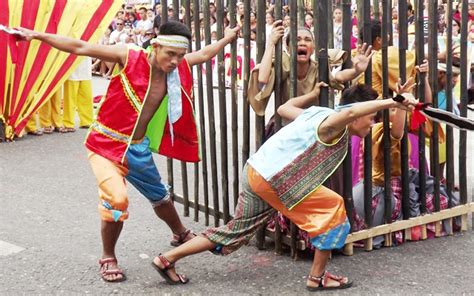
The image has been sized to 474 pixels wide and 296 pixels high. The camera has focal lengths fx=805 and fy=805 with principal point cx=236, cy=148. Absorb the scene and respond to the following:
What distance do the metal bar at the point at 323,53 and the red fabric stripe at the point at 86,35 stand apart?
542 cm

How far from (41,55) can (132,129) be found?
16.4ft

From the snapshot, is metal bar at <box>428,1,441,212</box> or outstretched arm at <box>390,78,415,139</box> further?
metal bar at <box>428,1,441,212</box>

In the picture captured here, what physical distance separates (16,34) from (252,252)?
2016 millimetres

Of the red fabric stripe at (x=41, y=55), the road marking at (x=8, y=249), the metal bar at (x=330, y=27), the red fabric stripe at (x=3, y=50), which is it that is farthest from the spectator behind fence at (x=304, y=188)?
the red fabric stripe at (x=41, y=55)

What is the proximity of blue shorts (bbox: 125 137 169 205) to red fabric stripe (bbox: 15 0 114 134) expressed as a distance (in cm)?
485

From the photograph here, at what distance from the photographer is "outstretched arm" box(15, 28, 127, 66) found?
4504 millimetres

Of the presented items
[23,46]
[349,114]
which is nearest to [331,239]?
[349,114]

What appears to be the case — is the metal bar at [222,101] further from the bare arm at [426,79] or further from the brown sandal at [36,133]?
the brown sandal at [36,133]

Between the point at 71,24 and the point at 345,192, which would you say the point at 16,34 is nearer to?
the point at 345,192

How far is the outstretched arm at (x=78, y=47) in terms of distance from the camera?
4.50m

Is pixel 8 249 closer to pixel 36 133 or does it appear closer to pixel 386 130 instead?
pixel 386 130

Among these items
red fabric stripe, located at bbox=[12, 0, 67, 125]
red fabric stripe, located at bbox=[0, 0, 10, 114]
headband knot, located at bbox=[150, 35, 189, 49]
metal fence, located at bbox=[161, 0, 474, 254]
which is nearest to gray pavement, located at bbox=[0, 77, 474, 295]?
metal fence, located at bbox=[161, 0, 474, 254]

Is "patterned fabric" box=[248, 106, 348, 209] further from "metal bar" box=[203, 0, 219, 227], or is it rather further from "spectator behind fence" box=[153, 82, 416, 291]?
"metal bar" box=[203, 0, 219, 227]

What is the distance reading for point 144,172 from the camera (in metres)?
4.95
